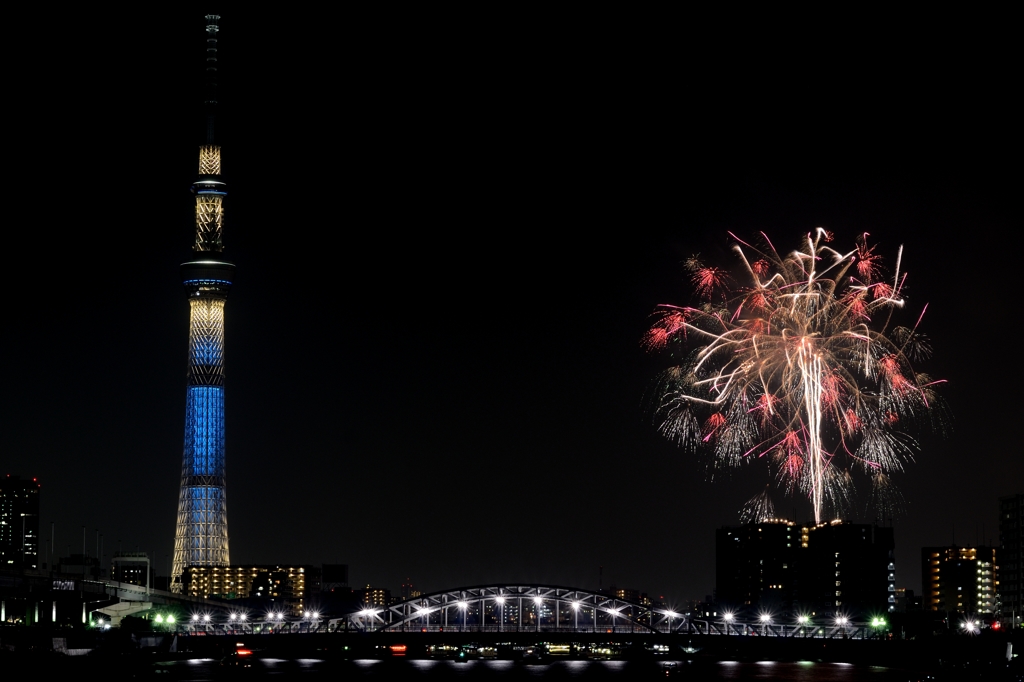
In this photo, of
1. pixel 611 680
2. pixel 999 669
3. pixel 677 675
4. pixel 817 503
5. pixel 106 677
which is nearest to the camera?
pixel 817 503

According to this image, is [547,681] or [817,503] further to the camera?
[547,681]

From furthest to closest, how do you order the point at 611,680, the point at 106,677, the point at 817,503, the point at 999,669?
1. the point at 611,680
2. the point at 106,677
3. the point at 999,669
4. the point at 817,503

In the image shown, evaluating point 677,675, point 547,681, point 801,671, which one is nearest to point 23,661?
point 547,681

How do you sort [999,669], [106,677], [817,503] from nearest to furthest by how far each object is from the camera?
[817,503] < [999,669] < [106,677]

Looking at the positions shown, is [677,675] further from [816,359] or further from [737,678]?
[816,359]

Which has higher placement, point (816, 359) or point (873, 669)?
point (816, 359)

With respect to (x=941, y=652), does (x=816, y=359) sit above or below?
above

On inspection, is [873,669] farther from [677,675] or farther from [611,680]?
[611,680]

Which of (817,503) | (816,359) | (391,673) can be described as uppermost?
(816,359)

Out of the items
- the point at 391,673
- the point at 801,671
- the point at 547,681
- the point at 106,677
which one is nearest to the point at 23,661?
the point at 106,677
